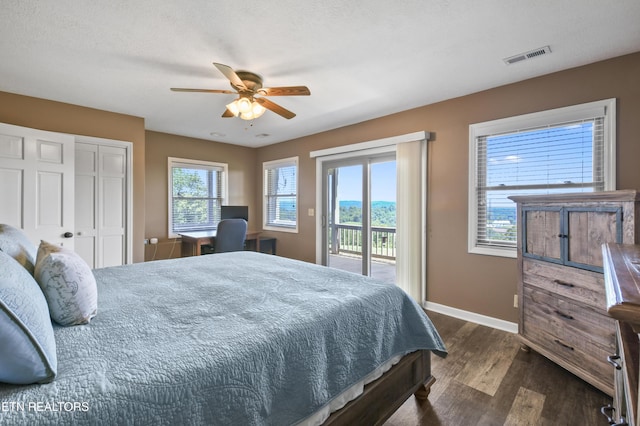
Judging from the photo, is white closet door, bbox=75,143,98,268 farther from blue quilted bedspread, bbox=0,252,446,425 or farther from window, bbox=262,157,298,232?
window, bbox=262,157,298,232

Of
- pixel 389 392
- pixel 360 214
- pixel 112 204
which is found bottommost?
pixel 389 392

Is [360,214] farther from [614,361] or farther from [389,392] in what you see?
[614,361]

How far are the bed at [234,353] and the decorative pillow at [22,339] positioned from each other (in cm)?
3

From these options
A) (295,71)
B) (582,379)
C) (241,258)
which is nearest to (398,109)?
(295,71)

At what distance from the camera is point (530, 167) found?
9.29ft

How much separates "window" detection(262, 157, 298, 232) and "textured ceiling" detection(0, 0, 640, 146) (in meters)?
2.22

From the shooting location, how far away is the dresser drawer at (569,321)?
1.82 meters

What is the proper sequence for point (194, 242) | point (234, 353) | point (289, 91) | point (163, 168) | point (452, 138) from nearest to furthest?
1. point (234, 353)
2. point (289, 91)
3. point (452, 138)
4. point (194, 242)
5. point (163, 168)

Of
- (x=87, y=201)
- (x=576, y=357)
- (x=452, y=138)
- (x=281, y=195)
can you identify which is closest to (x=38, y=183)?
(x=87, y=201)

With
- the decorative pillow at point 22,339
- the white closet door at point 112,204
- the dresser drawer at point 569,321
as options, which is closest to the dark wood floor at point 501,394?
the dresser drawer at point 569,321

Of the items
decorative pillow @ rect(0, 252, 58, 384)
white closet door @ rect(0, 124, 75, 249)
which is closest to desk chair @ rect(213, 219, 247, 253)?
white closet door @ rect(0, 124, 75, 249)

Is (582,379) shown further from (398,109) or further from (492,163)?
(398,109)

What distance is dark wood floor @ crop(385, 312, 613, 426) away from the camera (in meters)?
1.71

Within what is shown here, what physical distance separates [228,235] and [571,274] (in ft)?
13.0
